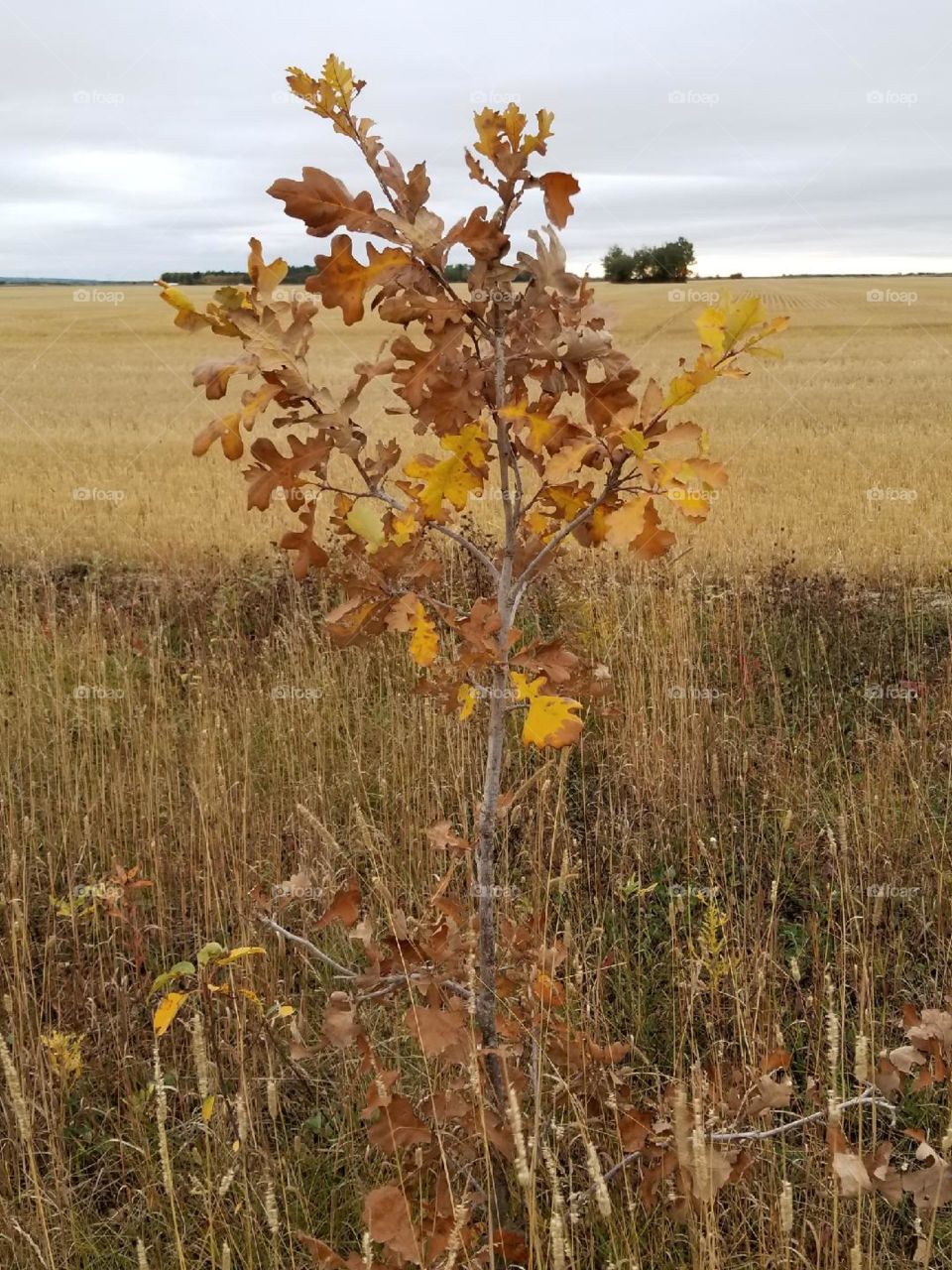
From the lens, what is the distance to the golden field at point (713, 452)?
25.5 feet

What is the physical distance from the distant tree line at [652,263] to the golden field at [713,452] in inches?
1099

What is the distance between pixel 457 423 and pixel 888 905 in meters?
2.38

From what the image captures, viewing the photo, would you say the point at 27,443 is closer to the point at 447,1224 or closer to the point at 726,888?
the point at 726,888

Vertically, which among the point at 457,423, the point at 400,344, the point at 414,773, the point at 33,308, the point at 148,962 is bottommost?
the point at 148,962

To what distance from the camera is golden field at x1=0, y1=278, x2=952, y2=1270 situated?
7.96 ft

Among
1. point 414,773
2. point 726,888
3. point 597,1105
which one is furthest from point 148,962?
point 726,888

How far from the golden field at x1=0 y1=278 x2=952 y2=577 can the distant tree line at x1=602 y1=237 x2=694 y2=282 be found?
27.9 m

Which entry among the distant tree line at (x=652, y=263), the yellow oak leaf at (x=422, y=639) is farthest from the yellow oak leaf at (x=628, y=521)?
the distant tree line at (x=652, y=263)

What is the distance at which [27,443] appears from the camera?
1302 centimetres

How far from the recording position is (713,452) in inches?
442

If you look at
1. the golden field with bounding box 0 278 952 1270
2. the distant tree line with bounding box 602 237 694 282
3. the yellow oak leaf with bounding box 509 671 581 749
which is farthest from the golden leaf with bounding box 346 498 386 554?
the distant tree line with bounding box 602 237 694 282

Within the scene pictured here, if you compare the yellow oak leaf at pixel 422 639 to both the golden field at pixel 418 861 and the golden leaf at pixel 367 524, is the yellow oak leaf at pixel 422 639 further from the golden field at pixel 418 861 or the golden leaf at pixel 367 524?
the golden field at pixel 418 861

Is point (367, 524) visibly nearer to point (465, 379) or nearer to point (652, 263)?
point (465, 379)

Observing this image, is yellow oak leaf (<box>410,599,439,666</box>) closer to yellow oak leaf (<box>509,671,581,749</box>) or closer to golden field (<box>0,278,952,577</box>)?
yellow oak leaf (<box>509,671,581,749</box>)
